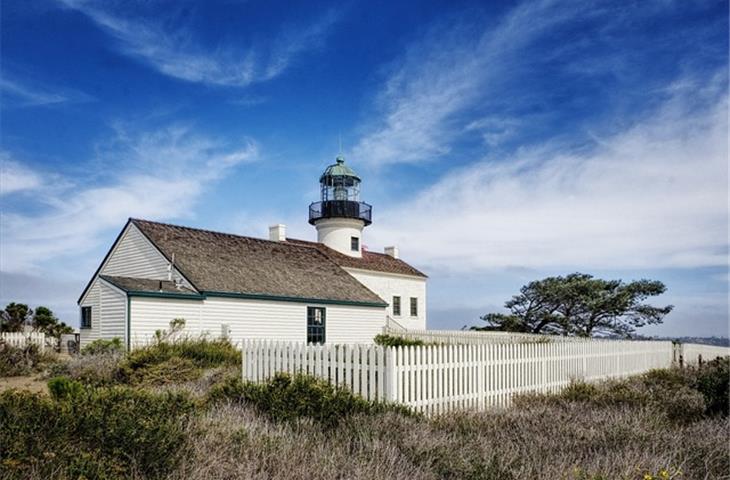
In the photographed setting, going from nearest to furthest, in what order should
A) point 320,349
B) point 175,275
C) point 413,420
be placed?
point 413,420 → point 320,349 → point 175,275

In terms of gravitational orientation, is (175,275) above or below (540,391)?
above

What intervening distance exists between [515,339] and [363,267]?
973cm

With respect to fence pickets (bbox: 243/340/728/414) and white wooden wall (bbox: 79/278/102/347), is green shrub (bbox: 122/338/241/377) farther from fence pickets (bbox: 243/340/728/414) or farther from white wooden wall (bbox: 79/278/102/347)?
white wooden wall (bbox: 79/278/102/347)

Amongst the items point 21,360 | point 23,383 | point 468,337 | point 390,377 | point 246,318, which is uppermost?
point 246,318

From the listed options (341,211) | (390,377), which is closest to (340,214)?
(341,211)

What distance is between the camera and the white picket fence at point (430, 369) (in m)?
9.00

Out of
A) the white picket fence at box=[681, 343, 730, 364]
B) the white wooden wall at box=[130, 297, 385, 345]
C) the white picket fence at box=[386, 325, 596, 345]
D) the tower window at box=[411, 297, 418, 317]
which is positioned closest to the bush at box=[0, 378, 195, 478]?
the white wooden wall at box=[130, 297, 385, 345]

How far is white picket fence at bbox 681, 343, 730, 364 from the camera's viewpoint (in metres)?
20.7

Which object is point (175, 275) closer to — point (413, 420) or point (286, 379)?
point (286, 379)

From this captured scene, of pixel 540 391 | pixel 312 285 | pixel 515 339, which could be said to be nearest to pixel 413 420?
pixel 540 391

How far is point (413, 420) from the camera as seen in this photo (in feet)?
23.2

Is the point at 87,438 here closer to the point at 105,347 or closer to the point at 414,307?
the point at 105,347

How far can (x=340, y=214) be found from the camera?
34.5 m

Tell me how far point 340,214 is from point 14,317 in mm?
16944
